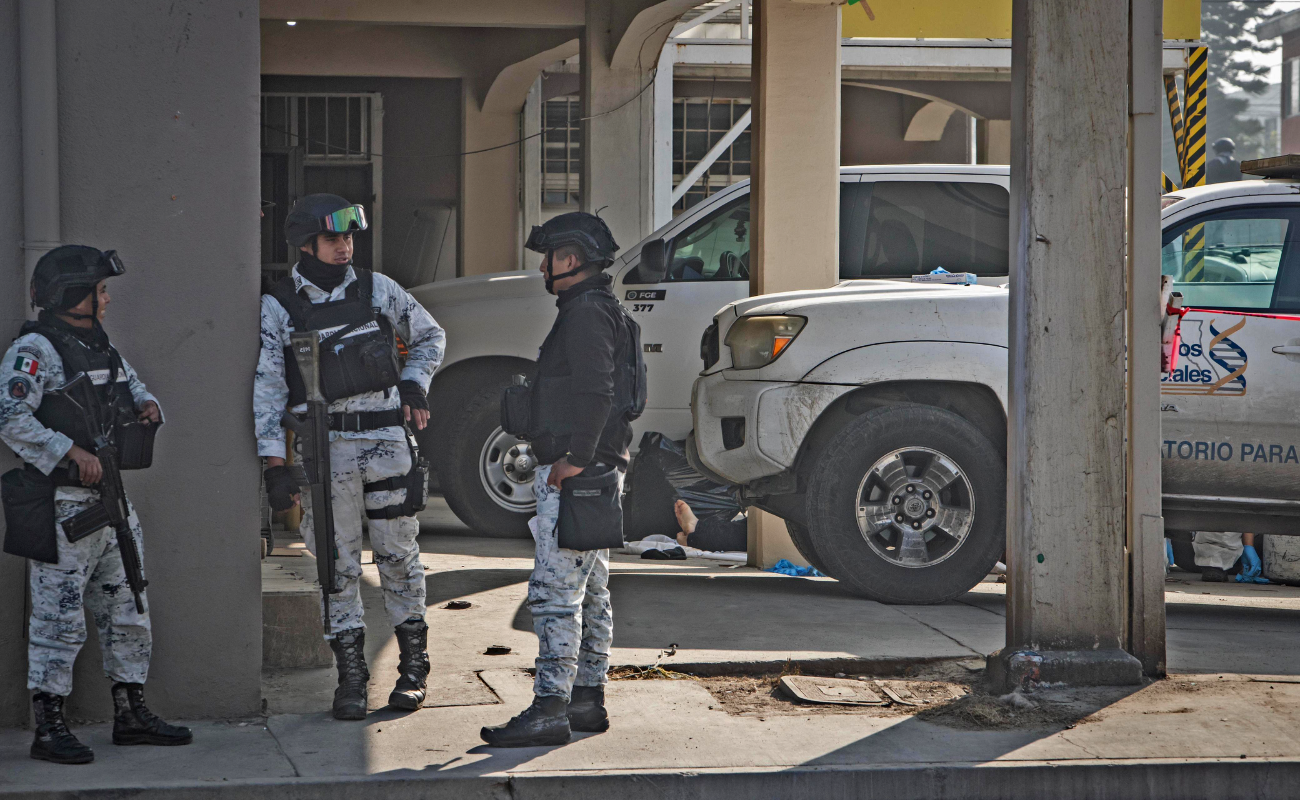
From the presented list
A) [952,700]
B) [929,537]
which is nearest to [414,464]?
[952,700]

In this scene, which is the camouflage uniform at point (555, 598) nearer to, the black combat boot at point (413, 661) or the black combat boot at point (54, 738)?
the black combat boot at point (413, 661)

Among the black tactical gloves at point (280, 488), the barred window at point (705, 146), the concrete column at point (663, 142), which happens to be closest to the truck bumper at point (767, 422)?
the black tactical gloves at point (280, 488)

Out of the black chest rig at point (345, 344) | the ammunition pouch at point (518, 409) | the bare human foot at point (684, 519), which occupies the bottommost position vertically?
the bare human foot at point (684, 519)

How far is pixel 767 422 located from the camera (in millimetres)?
6680

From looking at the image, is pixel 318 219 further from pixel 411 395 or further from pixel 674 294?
pixel 674 294

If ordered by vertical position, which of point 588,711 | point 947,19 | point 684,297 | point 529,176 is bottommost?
point 588,711

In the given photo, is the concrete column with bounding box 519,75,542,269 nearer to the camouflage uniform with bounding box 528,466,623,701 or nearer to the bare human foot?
the bare human foot

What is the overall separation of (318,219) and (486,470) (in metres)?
3.86

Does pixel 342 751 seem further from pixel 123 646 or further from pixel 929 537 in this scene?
pixel 929 537

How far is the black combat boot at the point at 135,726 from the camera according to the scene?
14.2 ft

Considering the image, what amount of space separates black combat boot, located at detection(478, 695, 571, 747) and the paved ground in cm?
6

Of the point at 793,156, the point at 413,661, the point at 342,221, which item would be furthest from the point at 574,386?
the point at 793,156

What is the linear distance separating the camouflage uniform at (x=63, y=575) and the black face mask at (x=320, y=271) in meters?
0.68

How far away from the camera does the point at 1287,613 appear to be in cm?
702
